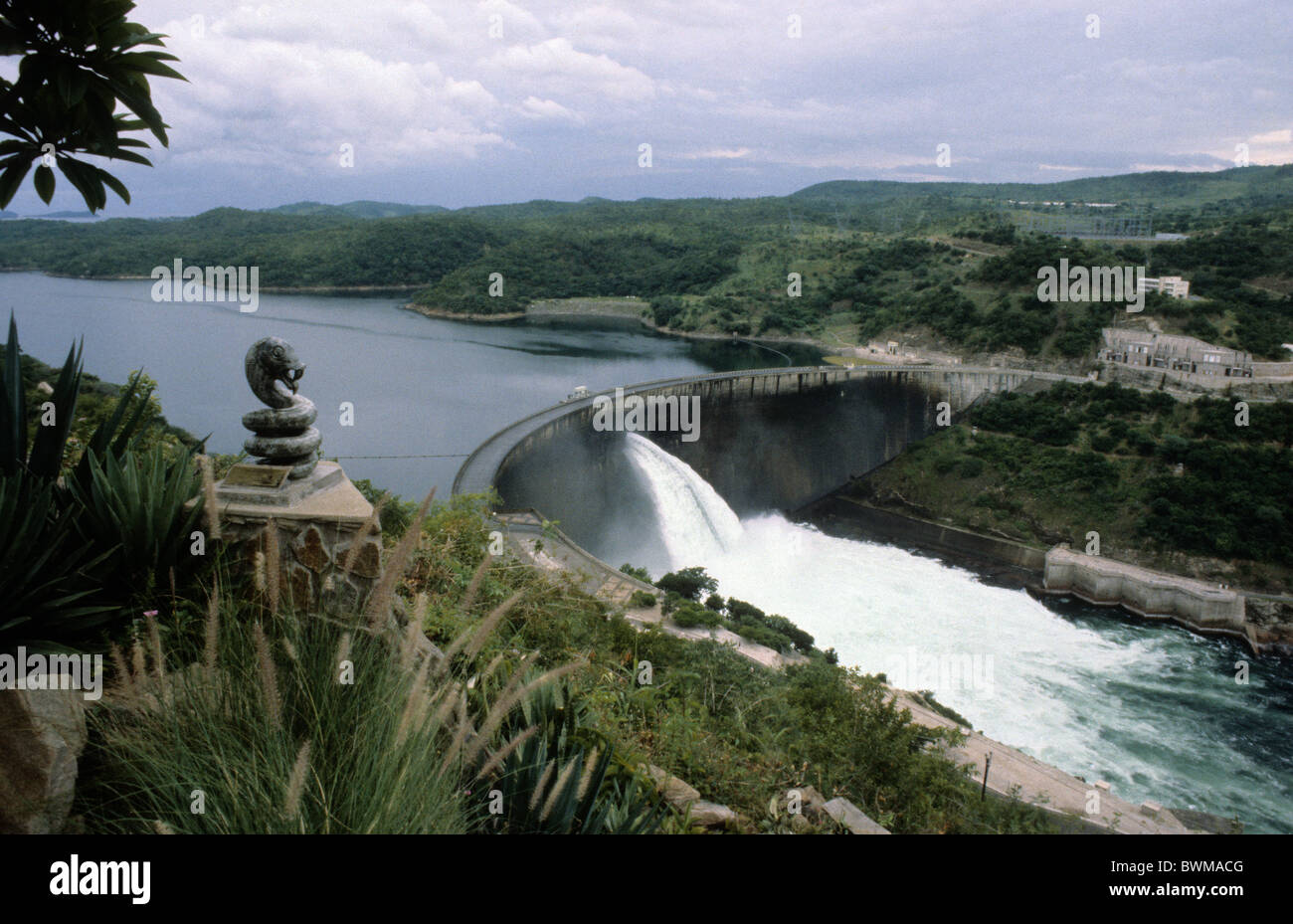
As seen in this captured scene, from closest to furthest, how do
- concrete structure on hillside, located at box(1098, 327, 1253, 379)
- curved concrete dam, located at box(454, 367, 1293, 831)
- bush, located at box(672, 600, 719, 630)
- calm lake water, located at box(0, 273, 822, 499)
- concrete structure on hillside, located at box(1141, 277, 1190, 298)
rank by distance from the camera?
bush, located at box(672, 600, 719, 630) < curved concrete dam, located at box(454, 367, 1293, 831) < calm lake water, located at box(0, 273, 822, 499) < concrete structure on hillside, located at box(1098, 327, 1253, 379) < concrete structure on hillside, located at box(1141, 277, 1190, 298)

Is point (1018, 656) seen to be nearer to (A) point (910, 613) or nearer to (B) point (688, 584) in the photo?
(A) point (910, 613)

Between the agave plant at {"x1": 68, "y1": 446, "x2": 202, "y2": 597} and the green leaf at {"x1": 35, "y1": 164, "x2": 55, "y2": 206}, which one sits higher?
the green leaf at {"x1": 35, "y1": 164, "x2": 55, "y2": 206}

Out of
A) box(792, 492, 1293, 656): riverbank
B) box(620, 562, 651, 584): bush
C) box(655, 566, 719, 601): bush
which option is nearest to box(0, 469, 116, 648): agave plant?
box(620, 562, 651, 584): bush

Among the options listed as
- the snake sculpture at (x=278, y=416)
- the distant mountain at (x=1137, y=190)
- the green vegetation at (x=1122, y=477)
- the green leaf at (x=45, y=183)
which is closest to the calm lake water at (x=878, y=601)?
the green leaf at (x=45, y=183)

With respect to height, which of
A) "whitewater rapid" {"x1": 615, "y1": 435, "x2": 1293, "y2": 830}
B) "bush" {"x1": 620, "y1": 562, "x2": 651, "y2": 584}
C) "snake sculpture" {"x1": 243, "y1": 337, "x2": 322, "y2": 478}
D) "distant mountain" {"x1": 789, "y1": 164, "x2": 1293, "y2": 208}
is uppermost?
"distant mountain" {"x1": 789, "y1": 164, "x2": 1293, "y2": 208}

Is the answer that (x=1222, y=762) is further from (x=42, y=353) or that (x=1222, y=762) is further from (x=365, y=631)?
(x=42, y=353)

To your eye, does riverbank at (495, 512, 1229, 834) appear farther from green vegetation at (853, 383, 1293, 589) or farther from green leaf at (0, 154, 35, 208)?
green vegetation at (853, 383, 1293, 589)

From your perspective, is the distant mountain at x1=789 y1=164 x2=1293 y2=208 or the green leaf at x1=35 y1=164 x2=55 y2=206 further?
the distant mountain at x1=789 y1=164 x2=1293 y2=208
